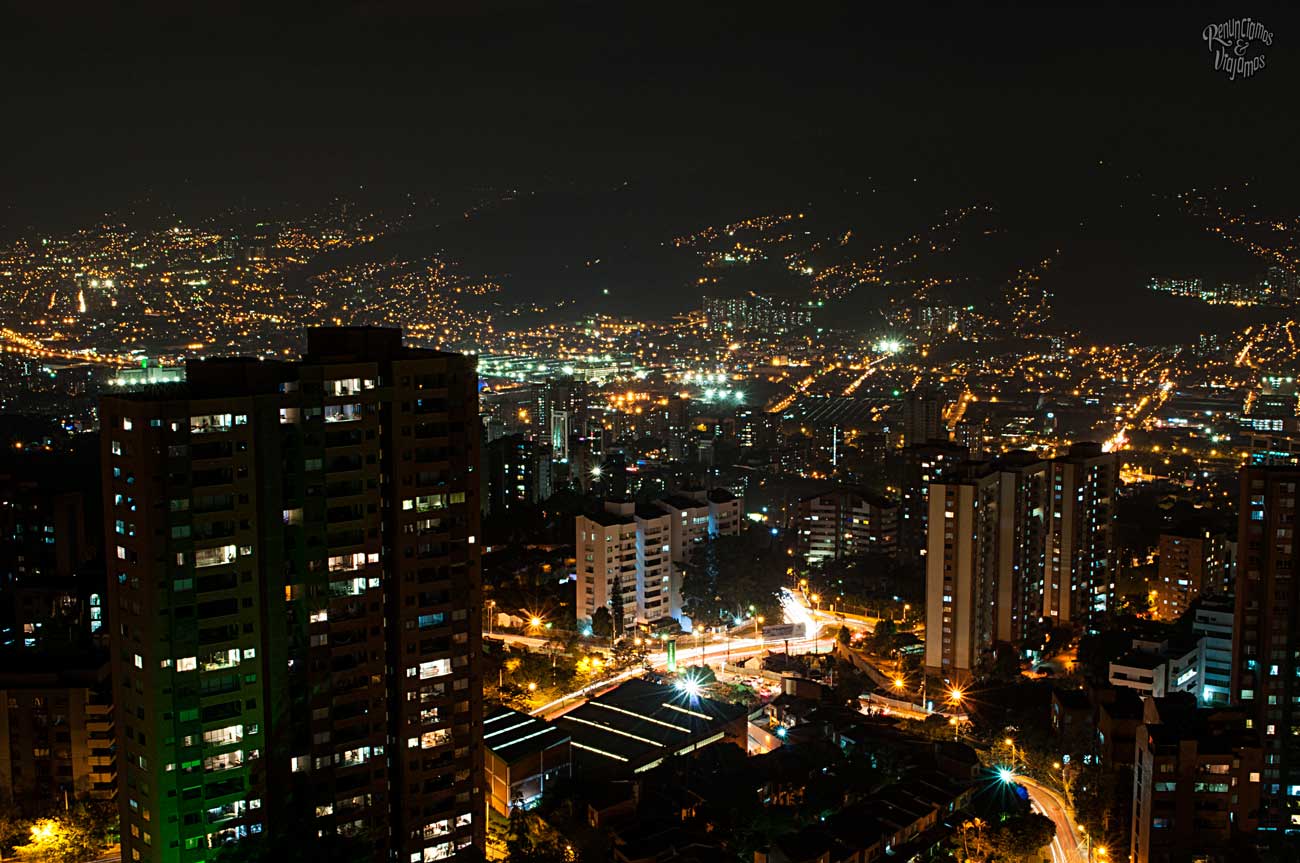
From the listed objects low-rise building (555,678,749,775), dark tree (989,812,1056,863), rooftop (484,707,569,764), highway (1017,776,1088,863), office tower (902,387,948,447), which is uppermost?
office tower (902,387,948,447)

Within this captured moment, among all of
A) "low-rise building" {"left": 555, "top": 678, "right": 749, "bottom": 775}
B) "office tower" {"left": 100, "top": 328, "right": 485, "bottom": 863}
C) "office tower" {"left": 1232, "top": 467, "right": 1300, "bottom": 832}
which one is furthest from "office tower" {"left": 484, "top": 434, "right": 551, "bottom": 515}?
"office tower" {"left": 1232, "top": 467, "right": 1300, "bottom": 832}

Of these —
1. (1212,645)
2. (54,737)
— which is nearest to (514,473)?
(54,737)

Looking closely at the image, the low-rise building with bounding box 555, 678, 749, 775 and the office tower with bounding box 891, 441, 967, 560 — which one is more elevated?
the office tower with bounding box 891, 441, 967, 560

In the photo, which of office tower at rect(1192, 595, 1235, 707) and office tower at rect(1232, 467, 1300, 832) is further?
office tower at rect(1192, 595, 1235, 707)

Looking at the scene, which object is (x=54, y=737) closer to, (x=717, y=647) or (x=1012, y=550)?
(x=717, y=647)

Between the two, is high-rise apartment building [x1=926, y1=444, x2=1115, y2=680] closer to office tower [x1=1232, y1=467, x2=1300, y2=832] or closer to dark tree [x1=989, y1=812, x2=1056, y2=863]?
office tower [x1=1232, y1=467, x2=1300, y2=832]
